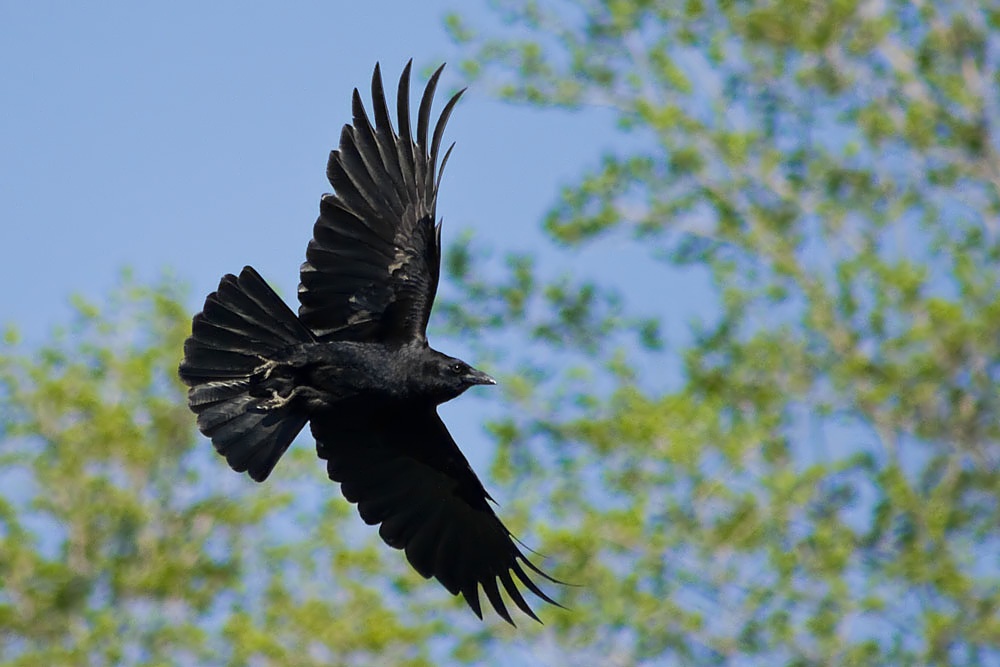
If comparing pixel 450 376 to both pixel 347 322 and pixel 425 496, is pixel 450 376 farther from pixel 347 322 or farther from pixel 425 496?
pixel 425 496

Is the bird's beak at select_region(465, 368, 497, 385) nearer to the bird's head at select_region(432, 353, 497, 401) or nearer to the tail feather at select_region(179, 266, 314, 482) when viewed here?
the bird's head at select_region(432, 353, 497, 401)

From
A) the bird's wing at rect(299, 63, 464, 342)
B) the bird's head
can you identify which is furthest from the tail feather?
the bird's head

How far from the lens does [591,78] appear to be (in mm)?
15023

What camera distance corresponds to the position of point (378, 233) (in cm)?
666

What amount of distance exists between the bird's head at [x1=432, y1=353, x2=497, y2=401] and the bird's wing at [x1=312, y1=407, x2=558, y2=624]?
309 mm

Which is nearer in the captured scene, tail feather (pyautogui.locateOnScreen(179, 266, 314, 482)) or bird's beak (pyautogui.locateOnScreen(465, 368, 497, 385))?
tail feather (pyautogui.locateOnScreen(179, 266, 314, 482))

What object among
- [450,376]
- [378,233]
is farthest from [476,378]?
[378,233]

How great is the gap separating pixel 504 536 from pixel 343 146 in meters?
2.16

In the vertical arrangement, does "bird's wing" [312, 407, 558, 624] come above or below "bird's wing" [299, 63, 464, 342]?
below

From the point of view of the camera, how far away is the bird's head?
22.1 ft

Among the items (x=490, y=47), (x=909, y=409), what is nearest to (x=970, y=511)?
(x=909, y=409)

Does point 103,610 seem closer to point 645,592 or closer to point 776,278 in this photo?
point 645,592

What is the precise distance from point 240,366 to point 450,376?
3.14ft

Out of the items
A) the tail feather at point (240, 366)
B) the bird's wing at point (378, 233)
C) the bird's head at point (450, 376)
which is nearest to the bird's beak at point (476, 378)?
the bird's head at point (450, 376)
